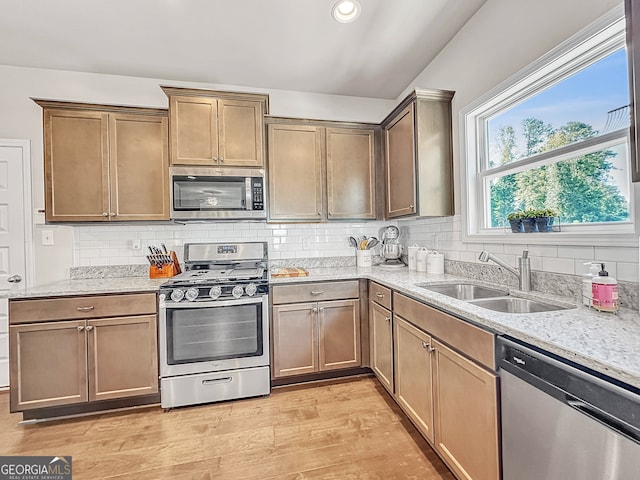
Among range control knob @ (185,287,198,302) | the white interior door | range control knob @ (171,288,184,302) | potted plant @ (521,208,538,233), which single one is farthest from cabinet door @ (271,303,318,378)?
the white interior door

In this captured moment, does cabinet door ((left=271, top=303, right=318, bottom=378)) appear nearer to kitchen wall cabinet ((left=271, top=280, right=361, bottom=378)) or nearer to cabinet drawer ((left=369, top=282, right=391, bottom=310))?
kitchen wall cabinet ((left=271, top=280, right=361, bottom=378))

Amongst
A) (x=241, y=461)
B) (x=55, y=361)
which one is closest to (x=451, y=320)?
(x=241, y=461)

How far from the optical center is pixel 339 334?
2512 millimetres

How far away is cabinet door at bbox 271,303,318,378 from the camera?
2398 mm

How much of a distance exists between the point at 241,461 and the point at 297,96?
312cm

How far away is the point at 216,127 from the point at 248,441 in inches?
92.3

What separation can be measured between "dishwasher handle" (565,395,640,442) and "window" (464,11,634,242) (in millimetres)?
924

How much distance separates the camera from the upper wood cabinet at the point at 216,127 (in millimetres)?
2428

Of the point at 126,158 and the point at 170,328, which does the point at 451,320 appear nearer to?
the point at 170,328

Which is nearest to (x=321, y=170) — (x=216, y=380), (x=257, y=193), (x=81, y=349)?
(x=257, y=193)

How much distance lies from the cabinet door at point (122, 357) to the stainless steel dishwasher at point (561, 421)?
2.23 m

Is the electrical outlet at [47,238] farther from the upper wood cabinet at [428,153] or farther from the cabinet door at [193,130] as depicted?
the upper wood cabinet at [428,153]

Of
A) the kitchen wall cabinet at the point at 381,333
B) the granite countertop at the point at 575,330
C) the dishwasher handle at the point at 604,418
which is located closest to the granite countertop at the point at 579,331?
the granite countertop at the point at 575,330

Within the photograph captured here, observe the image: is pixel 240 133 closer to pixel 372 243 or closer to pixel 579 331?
pixel 372 243
